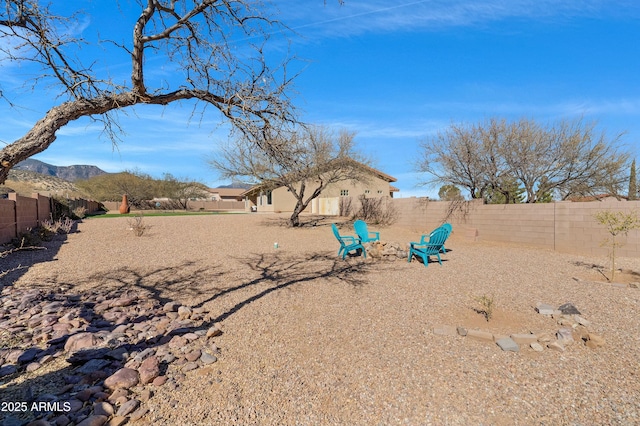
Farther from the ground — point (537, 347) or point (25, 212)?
point (25, 212)

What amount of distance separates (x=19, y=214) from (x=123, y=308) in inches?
324

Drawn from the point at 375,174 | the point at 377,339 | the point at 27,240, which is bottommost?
the point at 377,339

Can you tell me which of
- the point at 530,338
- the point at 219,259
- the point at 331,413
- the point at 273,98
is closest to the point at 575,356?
the point at 530,338

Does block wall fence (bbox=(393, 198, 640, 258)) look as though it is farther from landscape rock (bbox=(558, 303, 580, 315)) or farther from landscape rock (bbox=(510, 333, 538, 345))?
landscape rock (bbox=(510, 333, 538, 345))

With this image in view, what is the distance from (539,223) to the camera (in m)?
12.4

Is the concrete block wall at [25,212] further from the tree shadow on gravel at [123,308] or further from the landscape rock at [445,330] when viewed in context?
the landscape rock at [445,330]

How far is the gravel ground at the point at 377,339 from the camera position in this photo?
2.91m

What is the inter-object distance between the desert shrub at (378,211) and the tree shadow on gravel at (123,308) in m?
10.4

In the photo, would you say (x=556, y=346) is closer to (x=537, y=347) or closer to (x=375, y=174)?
(x=537, y=347)

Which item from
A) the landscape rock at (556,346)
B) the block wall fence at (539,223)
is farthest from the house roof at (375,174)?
the landscape rock at (556,346)

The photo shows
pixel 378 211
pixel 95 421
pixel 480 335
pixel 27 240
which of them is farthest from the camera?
pixel 378 211

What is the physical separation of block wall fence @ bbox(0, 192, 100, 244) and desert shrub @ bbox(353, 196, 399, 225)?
15506mm


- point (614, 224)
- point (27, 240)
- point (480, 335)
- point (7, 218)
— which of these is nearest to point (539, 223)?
point (614, 224)

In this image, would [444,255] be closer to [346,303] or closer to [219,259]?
[346,303]
